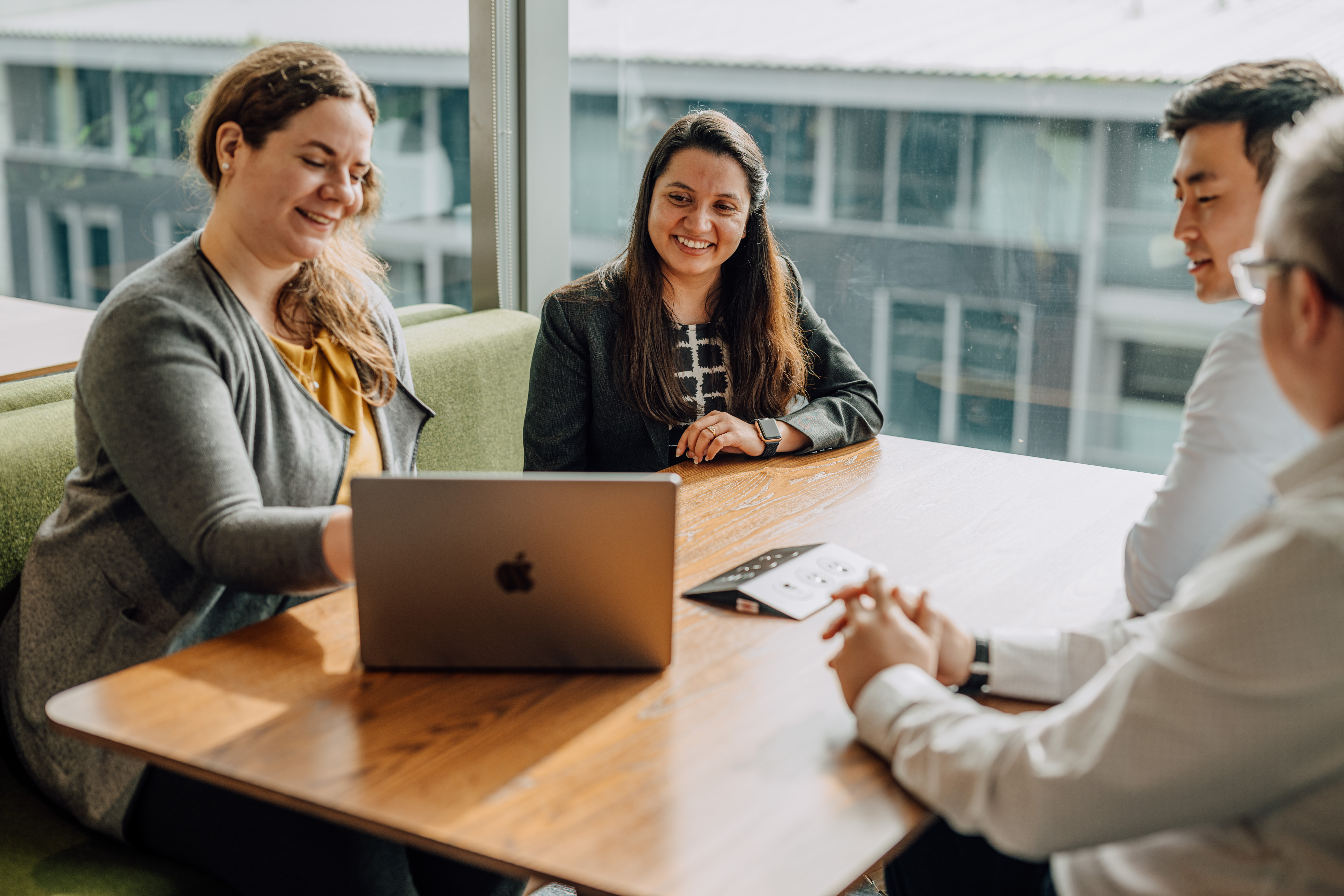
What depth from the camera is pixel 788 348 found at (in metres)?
2.22

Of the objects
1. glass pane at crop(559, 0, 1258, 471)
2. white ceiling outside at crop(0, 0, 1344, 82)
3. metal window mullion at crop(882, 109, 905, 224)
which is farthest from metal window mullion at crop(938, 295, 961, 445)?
white ceiling outside at crop(0, 0, 1344, 82)

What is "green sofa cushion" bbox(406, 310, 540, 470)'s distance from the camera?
92.1 inches

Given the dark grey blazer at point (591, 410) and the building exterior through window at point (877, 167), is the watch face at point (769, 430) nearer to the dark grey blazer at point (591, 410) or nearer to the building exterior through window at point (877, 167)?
the dark grey blazer at point (591, 410)

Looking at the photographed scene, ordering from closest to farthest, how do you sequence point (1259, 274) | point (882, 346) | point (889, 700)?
point (1259, 274) < point (889, 700) < point (882, 346)

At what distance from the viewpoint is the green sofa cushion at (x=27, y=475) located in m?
1.56

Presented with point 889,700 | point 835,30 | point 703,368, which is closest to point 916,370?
point 835,30

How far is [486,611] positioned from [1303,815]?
0.74 m

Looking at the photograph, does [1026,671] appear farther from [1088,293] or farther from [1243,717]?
[1088,293]

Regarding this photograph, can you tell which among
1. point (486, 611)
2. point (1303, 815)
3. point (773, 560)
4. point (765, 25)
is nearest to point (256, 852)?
point (486, 611)

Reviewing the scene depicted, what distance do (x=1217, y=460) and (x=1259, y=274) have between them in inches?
18.0

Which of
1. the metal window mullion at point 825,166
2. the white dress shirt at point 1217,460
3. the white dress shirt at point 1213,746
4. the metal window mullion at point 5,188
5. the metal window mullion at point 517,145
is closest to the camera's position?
the white dress shirt at point 1213,746

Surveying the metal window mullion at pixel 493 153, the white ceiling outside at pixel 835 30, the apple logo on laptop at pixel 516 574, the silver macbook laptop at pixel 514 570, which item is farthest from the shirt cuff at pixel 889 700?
the metal window mullion at pixel 493 153

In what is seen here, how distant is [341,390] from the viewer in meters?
1.65

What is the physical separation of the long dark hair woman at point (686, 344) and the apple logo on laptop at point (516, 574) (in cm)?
89
